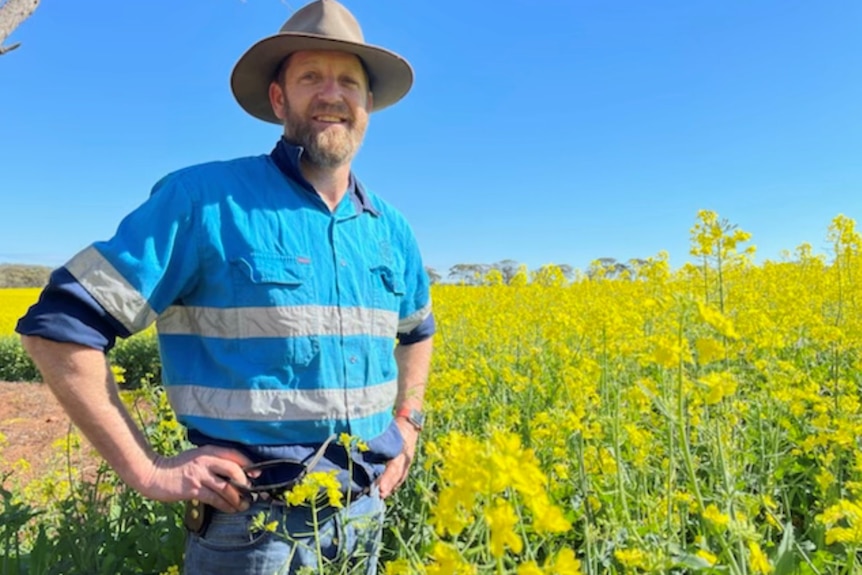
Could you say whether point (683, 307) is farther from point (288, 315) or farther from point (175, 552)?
point (175, 552)

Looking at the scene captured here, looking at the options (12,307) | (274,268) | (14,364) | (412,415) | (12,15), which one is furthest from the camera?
(12,307)

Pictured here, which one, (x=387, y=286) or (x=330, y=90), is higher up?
(x=330, y=90)

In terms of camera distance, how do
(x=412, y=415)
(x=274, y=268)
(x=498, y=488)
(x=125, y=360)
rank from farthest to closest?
(x=125, y=360)
(x=412, y=415)
(x=274, y=268)
(x=498, y=488)

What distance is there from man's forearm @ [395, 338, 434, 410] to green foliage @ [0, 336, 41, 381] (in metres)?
10.2

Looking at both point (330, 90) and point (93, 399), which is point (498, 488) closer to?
point (93, 399)

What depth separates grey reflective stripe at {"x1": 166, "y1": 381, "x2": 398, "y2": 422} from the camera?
1.37 m

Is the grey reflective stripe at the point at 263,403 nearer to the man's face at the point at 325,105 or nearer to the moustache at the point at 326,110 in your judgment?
the man's face at the point at 325,105

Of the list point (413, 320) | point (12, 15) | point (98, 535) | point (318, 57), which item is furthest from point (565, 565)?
point (12, 15)

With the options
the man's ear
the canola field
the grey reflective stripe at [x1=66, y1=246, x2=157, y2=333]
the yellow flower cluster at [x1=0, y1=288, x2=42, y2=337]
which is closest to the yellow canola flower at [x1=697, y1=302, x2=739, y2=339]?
the canola field

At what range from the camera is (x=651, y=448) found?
192 centimetres

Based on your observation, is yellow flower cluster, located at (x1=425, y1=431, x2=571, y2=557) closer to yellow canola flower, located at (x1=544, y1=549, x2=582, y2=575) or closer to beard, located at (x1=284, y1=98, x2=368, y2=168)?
yellow canola flower, located at (x1=544, y1=549, x2=582, y2=575)

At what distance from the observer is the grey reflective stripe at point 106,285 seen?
1213 mm

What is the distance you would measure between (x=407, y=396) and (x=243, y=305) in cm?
73

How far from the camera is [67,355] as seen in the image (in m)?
1.20
